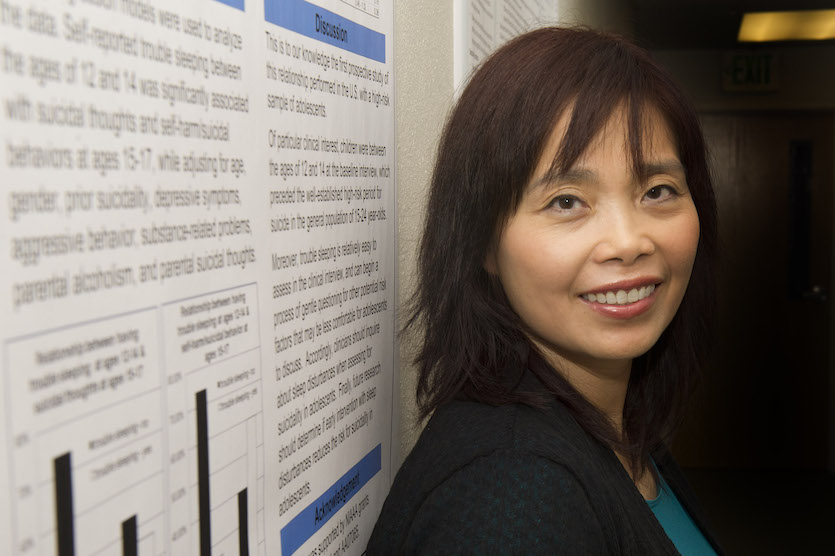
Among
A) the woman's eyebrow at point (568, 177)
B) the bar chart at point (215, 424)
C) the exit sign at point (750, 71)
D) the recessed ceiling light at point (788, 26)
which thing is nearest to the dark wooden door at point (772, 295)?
the exit sign at point (750, 71)

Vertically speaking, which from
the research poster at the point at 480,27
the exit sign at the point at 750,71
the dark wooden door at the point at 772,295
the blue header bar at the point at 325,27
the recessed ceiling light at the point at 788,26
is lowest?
the dark wooden door at the point at 772,295

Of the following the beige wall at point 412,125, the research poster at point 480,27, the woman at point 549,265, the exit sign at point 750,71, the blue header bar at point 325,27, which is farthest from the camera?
the exit sign at point 750,71

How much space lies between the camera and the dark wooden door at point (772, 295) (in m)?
5.24

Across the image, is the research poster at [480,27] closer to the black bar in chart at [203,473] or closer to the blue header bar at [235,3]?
the blue header bar at [235,3]

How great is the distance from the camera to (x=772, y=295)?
5328mm

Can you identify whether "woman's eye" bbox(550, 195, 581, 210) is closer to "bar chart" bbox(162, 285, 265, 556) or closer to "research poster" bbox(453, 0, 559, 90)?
"research poster" bbox(453, 0, 559, 90)

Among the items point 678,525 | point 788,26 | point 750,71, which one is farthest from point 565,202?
point 750,71

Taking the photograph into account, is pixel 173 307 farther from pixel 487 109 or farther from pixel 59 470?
pixel 487 109

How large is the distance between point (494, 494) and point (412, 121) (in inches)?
21.0

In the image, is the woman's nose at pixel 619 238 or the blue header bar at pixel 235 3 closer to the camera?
the blue header bar at pixel 235 3

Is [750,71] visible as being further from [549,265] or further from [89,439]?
[89,439]

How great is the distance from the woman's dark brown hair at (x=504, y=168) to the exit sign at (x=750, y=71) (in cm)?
466

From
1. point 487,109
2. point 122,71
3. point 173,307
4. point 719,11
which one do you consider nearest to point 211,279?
point 173,307

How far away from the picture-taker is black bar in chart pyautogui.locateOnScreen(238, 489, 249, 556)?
0.59m
